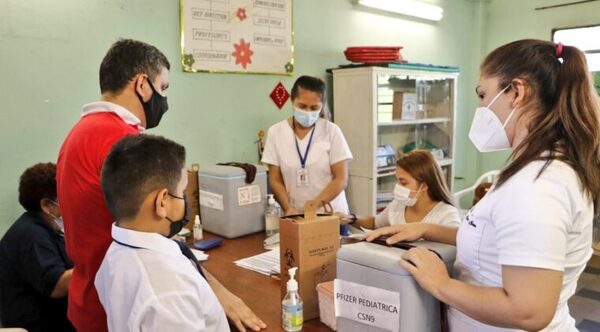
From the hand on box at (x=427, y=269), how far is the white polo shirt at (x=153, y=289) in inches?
18.6

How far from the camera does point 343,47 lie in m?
3.68

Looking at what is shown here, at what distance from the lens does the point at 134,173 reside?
1.10m

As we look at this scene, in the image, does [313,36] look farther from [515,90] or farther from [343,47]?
[515,90]

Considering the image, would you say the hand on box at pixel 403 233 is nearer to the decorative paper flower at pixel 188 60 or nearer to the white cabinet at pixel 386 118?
the decorative paper flower at pixel 188 60

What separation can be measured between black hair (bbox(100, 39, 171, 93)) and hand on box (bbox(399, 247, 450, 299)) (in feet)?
3.27

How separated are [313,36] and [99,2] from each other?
154cm

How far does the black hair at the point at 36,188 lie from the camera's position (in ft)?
5.92

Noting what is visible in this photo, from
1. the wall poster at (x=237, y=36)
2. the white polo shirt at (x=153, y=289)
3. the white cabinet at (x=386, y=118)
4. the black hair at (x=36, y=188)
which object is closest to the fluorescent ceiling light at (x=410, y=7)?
A: the white cabinet at (x=386, y=118)

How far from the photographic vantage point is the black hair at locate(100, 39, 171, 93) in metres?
1.44

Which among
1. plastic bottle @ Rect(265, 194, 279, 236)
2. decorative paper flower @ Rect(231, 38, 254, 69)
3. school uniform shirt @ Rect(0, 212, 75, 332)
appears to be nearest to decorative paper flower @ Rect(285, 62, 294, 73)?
decorative paper flower @ Rect(231, 38, 254, 69)

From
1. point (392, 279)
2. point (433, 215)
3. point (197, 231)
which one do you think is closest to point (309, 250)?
point (392, 279)

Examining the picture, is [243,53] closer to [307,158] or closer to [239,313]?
[307,158]

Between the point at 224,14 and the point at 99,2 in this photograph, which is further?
the point at 224,14

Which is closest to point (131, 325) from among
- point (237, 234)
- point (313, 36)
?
point (237, 234)
